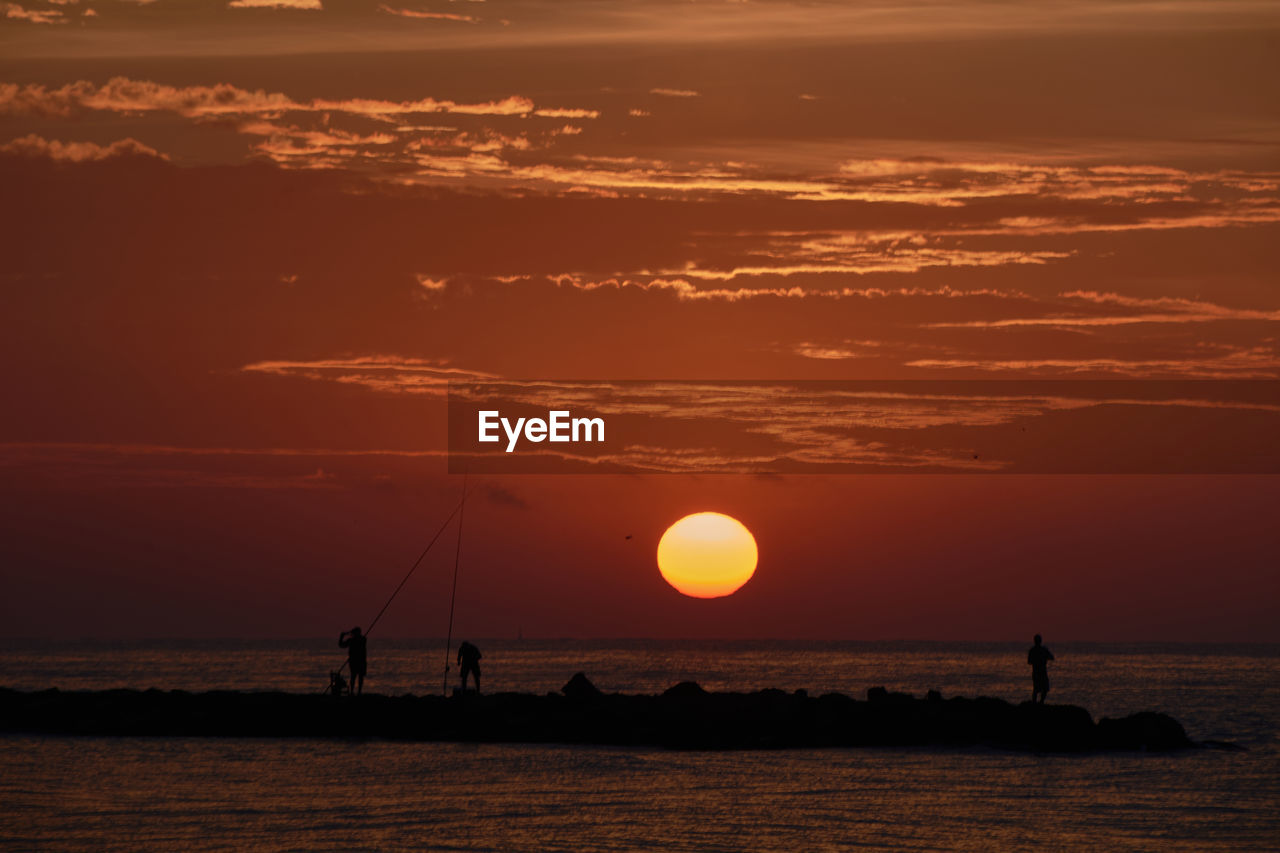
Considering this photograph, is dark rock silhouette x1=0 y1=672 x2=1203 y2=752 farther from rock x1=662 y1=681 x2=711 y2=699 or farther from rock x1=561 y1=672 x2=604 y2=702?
rock x1=561 y1=672 x2=604 y2=702

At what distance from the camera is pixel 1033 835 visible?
2177cm

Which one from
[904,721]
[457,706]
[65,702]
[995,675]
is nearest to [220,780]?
[457,706]

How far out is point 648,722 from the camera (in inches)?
1319

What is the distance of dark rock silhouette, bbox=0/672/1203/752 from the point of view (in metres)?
32.6

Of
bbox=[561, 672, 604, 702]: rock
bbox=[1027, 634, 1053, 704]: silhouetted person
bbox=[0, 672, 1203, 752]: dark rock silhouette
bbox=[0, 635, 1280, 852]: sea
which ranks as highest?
bbox=[1027, 634, 1053, 704]: silhouetted person

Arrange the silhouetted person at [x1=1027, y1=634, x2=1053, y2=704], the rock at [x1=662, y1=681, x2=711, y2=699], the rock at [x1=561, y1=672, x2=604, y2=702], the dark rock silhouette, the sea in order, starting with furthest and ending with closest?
1. the rock at [x1=561, y1=672, x2=604, y2=702]
2. the rock at [x1=662, y1=681, x2=711, y2=699]
3. the dark rock silhouette
4. the silhouetted person at [x1=1027, y1=634, x2=1053, y2=704]
5. the sea

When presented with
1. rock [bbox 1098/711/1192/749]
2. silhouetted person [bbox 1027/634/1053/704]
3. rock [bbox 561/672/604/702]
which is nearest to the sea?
rock [bbox 1098/711/1192/749]

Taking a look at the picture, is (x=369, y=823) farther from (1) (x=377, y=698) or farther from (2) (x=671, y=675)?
(2) (x=671, y=675)

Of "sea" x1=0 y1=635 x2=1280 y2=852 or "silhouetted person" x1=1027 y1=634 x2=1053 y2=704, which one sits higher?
"silhouetted person" x1=1027 y1=634 x2=1053 y2=704

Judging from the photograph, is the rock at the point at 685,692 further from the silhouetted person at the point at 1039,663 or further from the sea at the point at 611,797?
the silhouetted person at the point at 1039,663

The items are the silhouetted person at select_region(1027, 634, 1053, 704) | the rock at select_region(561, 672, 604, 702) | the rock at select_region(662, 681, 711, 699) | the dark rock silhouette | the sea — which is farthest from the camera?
the rock at select_region(561, 672, 604, 702)

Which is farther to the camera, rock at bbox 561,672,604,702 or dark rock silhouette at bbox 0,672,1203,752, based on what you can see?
rock at bbox 561,672,604,702

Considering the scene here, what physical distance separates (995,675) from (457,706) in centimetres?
6292

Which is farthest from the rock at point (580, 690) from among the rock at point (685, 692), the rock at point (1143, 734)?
the rock at point (1143, 734)
